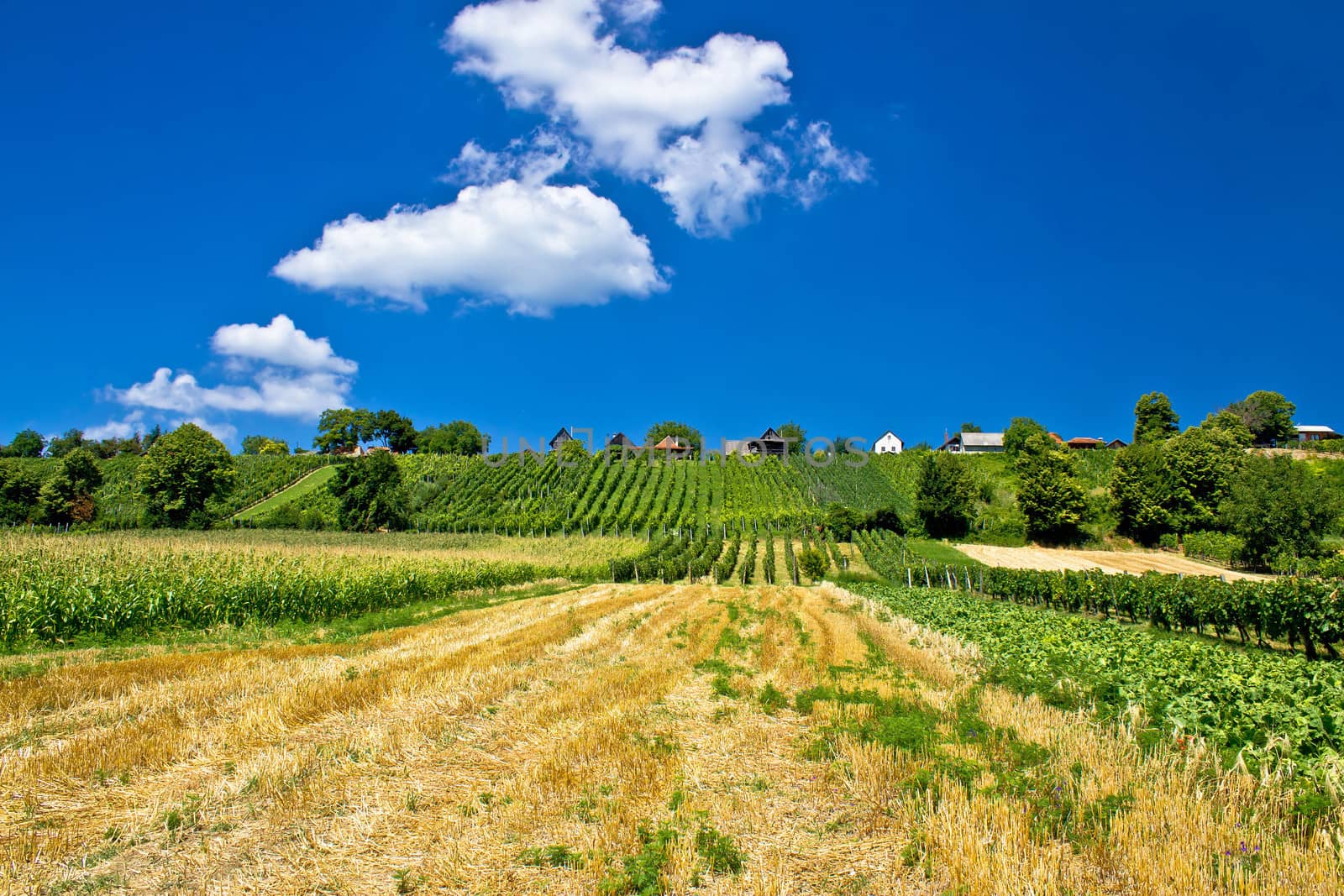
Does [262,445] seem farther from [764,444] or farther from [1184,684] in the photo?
[1184,684]

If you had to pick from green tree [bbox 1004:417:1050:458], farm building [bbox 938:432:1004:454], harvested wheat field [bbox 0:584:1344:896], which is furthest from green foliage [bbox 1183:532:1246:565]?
farm building [bbox 938:432:1004:454]

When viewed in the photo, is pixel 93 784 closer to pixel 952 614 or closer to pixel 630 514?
pixel 952 614

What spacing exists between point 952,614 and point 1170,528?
55.0 m

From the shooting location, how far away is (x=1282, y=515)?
44.3 meters

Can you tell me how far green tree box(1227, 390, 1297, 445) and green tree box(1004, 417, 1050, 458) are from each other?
25.5m

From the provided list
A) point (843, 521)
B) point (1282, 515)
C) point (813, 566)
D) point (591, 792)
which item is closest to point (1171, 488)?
point (1282, 515)

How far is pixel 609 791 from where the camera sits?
5.87 m

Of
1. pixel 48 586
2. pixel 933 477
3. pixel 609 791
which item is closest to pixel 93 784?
pixel 609 791

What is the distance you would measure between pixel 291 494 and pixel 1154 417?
12694 cm

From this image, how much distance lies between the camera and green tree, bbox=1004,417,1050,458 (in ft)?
320

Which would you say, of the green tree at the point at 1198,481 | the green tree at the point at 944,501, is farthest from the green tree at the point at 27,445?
the green tree at the point at 1198,481

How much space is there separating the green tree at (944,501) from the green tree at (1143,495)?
13.3 meters

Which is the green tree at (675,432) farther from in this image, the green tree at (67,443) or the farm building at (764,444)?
the green tree at (67,443)

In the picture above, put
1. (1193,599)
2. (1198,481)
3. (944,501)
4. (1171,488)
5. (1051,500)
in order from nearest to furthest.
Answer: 1. (1193,599)
2. (1171,488)
3. (1198,481)
4. (1051,500)
5. (944,501)
